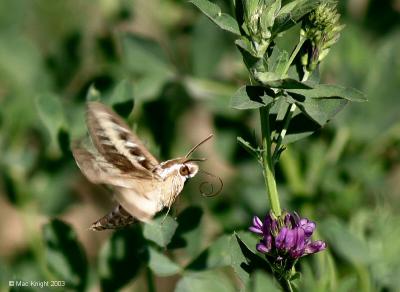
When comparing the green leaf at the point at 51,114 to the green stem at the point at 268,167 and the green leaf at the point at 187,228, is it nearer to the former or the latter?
the green leaf at the point at 187,228

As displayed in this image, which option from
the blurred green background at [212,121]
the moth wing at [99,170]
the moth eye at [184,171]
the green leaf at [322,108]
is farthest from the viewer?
the blurred green background at [212,121]

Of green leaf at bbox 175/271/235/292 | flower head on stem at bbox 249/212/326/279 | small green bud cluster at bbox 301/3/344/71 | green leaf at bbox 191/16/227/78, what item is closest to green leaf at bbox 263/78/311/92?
small green bud cluster at bbox 301/3/344/71

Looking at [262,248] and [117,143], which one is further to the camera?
[117,143]

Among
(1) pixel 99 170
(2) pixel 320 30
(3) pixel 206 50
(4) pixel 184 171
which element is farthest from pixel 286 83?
(3) pixel 206 50

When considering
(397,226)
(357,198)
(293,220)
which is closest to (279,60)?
(293,220)

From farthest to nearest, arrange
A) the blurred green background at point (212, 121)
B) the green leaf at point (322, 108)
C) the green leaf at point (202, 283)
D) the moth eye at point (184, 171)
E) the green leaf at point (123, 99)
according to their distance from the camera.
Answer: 1. the blurred green background at point (212, 121)
2. the green leaf at point (123, 99)
3. the green leaf at point (202, 283)
4. the moth eye at point (184, 171)
5. the green leaf at point (322, 108)

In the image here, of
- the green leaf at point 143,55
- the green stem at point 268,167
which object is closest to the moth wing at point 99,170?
the green stem at point 268,167

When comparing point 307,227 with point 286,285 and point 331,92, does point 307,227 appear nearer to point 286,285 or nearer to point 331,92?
point 286,285
